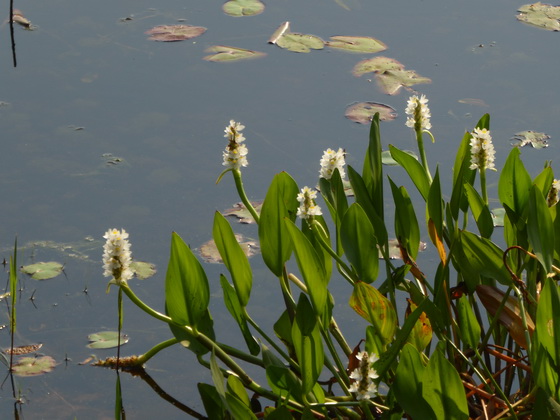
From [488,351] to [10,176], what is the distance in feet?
6.65

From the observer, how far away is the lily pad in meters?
3.96

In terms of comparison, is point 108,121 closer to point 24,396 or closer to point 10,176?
point 10,176

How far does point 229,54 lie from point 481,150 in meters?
2.62

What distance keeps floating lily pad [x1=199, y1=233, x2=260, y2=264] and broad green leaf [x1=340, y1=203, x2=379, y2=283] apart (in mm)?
1000

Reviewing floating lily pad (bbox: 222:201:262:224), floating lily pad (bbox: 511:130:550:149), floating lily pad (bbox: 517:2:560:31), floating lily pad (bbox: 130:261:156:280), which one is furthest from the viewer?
floating lily pad (bbox: 517:2:560:31)

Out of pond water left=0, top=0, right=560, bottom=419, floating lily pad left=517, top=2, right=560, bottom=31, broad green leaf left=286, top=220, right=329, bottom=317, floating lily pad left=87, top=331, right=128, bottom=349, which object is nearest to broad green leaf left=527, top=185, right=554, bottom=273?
broad green leaf left=286, top=220, right=329, bottom=317

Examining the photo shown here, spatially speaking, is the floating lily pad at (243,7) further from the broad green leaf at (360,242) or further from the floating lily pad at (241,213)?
the broad green leaf at (360,242)

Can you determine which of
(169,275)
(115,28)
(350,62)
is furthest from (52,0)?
(169,275)

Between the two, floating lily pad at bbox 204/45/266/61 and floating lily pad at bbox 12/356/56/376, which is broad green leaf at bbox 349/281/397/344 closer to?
floating lily pad at bbox 12/356/56/376

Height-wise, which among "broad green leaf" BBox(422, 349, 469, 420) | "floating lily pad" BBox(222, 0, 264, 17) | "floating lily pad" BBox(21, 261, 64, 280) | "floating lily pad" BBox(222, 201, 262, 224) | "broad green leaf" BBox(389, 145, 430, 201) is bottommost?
"floating lily pad" BBox(21, 261, 64, 280)

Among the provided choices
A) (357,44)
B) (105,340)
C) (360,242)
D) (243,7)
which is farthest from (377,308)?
(243,7)

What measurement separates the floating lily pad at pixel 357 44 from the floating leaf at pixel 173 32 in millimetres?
678

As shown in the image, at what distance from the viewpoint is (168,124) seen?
388 centimetres

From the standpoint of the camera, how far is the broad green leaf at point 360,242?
2.02 m
